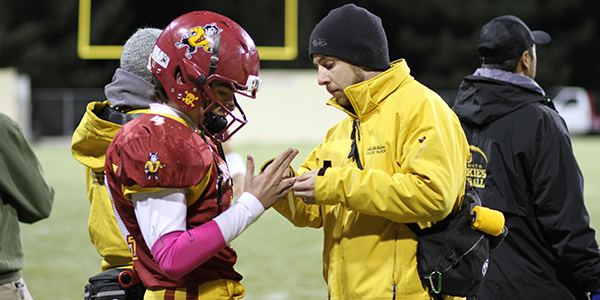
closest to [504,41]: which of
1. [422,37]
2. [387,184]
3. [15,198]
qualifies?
[387,184]

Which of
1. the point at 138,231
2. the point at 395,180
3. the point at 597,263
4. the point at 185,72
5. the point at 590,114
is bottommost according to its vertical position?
the point at 590,114

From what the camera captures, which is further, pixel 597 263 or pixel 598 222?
pixel 598 222

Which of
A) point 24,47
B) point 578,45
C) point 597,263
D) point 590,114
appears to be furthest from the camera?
point 578,45

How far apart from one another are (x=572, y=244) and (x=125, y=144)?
85.1 inches

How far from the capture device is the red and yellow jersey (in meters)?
1.97

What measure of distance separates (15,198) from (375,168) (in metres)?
1.96

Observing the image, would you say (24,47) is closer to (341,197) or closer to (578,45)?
(578,45)

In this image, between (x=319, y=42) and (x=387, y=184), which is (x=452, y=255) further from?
(x=319, y=42)

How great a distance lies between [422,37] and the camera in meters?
36.6

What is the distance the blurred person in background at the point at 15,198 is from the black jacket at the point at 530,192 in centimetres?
238

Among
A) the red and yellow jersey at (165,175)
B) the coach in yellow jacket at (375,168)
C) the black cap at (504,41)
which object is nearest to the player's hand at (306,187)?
the coach in yellow jacket at (375,168)

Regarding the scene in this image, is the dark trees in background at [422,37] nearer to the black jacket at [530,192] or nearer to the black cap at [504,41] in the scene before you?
the black cap at [504,41]

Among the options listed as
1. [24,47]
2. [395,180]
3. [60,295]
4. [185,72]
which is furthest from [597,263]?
[24,47]

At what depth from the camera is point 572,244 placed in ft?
9.64
